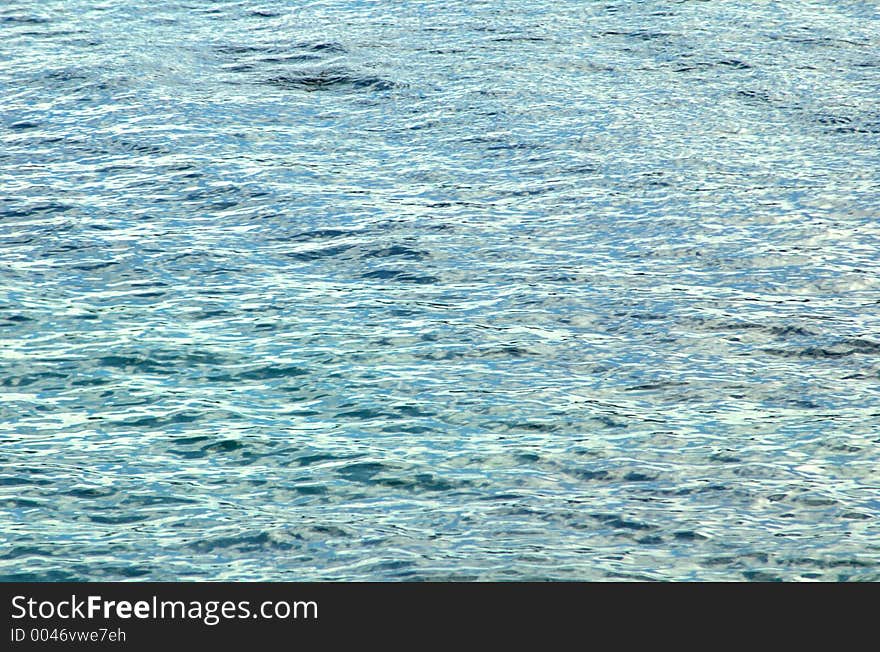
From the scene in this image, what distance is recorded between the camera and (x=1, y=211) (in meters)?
17.6

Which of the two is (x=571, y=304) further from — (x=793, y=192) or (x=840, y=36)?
(x=840, y=36)

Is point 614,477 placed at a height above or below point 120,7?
below

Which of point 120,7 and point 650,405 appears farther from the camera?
point 120,7

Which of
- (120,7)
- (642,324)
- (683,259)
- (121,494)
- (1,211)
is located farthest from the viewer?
(120,7)

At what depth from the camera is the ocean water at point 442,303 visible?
10852mm

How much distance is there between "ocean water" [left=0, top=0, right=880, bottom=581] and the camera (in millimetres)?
10852

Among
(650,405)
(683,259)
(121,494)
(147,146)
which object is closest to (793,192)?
(683,259)

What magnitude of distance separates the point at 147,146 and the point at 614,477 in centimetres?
1087

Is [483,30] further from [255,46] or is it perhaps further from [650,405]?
[650,405]

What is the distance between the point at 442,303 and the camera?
15.0 m

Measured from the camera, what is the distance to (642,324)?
14422 millimetres

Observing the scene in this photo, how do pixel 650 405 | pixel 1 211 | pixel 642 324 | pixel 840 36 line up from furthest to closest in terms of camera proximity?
pixel 840 36, pixel 1 211, pixel 642 324, pixel 650 405
